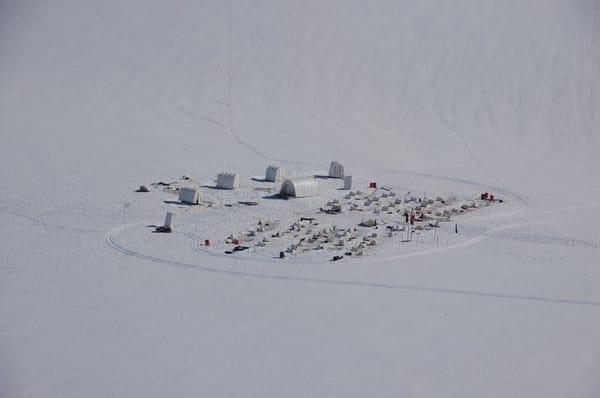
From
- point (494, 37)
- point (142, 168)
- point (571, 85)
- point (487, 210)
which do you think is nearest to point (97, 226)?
point (142, 168)

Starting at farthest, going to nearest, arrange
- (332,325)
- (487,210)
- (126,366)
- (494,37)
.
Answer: (494,37) → (487,210) → (332,325) → (126,366)

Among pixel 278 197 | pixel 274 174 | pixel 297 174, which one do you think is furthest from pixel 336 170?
pixel 278 197

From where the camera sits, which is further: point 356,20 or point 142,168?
point 356,20

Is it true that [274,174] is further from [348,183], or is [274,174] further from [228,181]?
[348,183]

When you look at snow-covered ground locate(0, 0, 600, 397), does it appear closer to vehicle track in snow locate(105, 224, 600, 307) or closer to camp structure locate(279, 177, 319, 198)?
vehicle track in snow locate(105, 224, 600, 307)

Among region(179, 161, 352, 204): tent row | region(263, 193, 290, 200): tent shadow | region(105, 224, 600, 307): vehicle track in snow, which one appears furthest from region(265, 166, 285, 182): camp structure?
region(105, 224, 600, 307): vehicle track in snow

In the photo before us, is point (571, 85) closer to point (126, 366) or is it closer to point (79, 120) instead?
point (79, 120)
